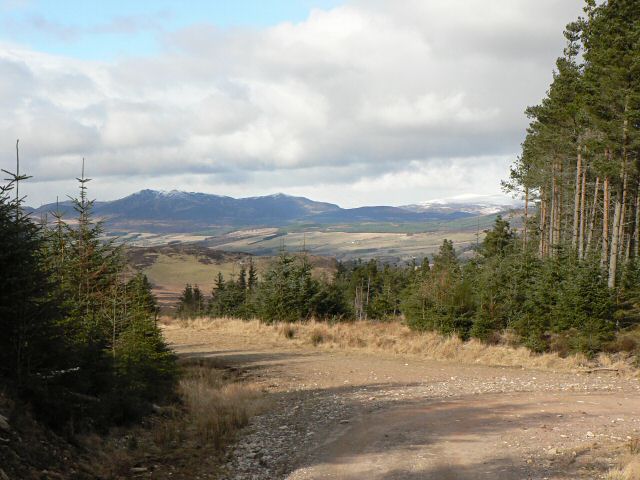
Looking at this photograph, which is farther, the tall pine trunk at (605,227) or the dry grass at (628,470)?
the tall pine trunk at (605,227)

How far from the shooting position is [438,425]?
11.4 meters

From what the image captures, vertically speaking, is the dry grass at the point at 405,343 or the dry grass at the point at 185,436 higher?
the dry grass at the point at 185,436

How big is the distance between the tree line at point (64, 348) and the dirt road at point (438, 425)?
2.95 metres

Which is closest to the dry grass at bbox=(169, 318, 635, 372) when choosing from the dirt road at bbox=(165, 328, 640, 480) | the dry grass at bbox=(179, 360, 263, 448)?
the dirt road at bbox=(165, 328, 640, 480)

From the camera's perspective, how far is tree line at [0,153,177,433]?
8.80 meters

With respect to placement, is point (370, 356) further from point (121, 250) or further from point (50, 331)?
point (50, 331)

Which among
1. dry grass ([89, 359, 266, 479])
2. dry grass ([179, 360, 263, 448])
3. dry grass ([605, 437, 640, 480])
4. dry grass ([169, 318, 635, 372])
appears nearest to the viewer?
dry grass ([605, 437, 640, 480])

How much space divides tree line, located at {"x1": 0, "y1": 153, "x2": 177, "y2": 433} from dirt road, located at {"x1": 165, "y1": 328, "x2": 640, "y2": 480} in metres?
2.95

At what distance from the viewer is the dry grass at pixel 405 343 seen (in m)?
20.8

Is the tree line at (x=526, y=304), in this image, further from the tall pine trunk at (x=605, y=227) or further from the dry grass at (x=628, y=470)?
the dry grass at (x=628, y=470)

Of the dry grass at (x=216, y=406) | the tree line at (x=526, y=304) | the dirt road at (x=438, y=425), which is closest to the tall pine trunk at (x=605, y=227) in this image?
the tree line at (x=526, y=304)

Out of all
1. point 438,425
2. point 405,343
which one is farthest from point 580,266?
point 438,425

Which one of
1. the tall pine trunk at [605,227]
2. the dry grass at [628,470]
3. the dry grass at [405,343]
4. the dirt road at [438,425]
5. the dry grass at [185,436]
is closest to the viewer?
the dry grass at [628,470]

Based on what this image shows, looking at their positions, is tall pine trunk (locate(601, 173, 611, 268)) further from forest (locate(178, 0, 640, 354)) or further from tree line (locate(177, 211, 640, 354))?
tree line (locate(177, 211, 640, 354))
